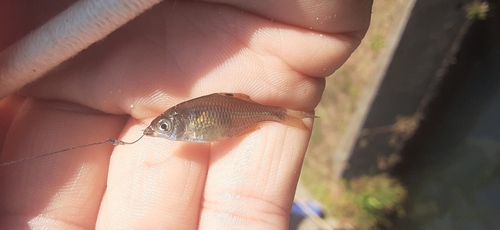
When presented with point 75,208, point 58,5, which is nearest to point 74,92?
point 58,5

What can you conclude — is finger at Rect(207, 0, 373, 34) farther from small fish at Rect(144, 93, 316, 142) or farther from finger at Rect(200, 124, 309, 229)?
finger at Rect(200, 124, 309, 229)

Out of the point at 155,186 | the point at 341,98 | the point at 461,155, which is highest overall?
the point at 461,155

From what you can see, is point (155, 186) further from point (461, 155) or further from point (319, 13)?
point (461, 155)

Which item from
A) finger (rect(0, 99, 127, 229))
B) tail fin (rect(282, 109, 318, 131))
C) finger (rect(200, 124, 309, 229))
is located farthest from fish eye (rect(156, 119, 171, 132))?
tail fin (rect(282, 109, 318, 131))

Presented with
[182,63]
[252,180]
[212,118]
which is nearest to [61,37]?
[182,63]

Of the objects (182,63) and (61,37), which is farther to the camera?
(182,63)

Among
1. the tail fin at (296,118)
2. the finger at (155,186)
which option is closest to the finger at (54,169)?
the finger at (155,186)
